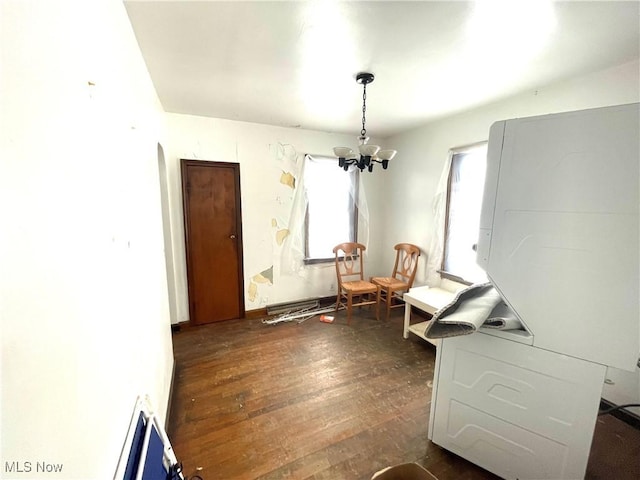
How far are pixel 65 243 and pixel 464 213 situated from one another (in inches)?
125

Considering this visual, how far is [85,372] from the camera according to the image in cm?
66

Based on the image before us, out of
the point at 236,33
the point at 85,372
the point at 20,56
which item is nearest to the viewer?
the point at 20,56

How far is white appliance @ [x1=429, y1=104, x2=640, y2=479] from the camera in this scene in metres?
1.03

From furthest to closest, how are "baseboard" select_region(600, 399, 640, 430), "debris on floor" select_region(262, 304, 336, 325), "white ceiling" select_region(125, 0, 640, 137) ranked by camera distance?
"debris on floor" select_region(262, 304, 336, 325)
"baseboard" select_region(600, 399, 640, 430)
"white ceiling" select_region(125, 0, 640, 137)

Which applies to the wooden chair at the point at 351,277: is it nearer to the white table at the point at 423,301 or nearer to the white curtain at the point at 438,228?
the white table at the point at 423,301

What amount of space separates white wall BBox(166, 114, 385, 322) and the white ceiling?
0.51 metres

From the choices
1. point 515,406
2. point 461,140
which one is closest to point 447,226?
point 461,140

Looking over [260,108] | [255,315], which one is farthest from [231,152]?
[255,315]

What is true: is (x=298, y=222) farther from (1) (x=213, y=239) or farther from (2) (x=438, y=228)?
(2) (x=438, y=228)

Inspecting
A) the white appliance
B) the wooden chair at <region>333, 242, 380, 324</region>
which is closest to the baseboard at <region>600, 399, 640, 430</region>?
the white appliance

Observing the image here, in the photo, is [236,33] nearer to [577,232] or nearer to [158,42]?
[158,42]

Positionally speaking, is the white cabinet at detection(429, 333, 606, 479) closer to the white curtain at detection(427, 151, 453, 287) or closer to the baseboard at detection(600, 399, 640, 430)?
the baseboard at detection(600, 399, 640, 430)

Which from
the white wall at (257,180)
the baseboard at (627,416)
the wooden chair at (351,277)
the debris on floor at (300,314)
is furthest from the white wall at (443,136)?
the baseboard at (627,416)

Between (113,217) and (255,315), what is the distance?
2767 millimetres
